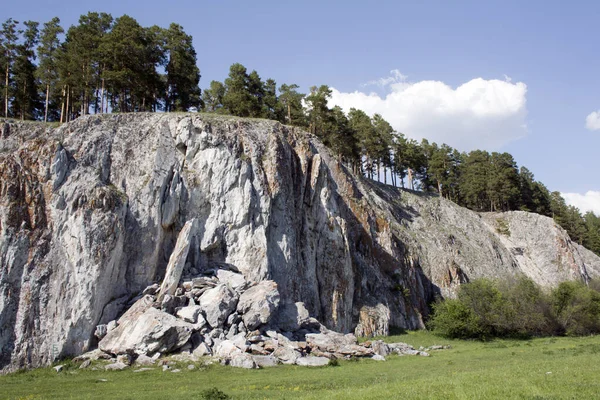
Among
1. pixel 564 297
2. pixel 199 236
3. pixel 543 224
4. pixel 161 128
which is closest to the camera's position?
pixel 199 236

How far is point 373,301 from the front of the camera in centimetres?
4988

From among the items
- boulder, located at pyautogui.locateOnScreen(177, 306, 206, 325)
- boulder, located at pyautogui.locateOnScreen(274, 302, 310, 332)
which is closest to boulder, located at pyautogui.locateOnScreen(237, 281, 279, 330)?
boulder, located at pyautogui.locateOnScreen(274, 302, 310, 332)

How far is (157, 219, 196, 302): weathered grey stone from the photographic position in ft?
108

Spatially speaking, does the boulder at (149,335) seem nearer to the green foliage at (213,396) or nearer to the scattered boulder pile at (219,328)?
the scattered boulder pile at (219,328)

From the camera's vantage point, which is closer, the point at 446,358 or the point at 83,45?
the point at 446,358

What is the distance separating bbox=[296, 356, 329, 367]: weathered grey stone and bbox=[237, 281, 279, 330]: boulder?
4.87 meters

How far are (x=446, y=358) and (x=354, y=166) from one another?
51636 mm

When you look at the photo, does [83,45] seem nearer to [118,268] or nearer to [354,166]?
[118,268]

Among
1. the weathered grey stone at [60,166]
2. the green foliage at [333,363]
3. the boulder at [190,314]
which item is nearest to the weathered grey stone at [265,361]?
the green foliage at [333,363]

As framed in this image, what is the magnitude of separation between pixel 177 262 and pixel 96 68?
3183 centimetres

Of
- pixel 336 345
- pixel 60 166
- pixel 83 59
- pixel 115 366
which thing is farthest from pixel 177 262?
pixel 83 59

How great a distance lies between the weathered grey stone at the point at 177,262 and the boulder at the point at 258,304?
17.0 feet

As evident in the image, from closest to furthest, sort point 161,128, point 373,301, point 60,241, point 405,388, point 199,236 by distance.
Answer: point 405,388, point 60,241, point 199,236, point 161,128, point 373,301

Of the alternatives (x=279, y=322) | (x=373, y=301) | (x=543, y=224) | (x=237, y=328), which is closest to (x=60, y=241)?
(x=237, y=328)
